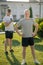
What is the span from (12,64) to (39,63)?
72 centimetres

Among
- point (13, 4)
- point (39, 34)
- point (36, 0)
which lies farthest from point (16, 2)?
point (39, 34)

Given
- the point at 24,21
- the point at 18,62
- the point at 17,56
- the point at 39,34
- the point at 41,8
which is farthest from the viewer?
the point at 41,8

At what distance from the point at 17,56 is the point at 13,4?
38.0m

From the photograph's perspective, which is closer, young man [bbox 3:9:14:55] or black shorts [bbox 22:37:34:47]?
black shorts [bbox 22:37:34:47]

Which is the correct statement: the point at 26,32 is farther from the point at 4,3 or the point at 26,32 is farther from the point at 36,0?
the point at 36,0

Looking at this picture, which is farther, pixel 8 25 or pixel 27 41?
pixel 8 25

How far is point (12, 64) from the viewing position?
6.90 m

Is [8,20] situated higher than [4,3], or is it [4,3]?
[8,20]

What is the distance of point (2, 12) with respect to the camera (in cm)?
4541

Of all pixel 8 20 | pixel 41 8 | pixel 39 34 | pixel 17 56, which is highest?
pixel 8 20

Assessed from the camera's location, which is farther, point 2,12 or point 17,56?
point 2,12

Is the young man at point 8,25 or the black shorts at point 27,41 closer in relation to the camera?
the black shorts at point 27,41

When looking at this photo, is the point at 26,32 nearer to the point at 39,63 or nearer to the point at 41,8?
the point at 39,63

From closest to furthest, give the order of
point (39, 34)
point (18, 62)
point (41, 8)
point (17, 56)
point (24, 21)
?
point (24, 21), point (18, 62), point (17, 56), point (39, 34), point (41, 8)
